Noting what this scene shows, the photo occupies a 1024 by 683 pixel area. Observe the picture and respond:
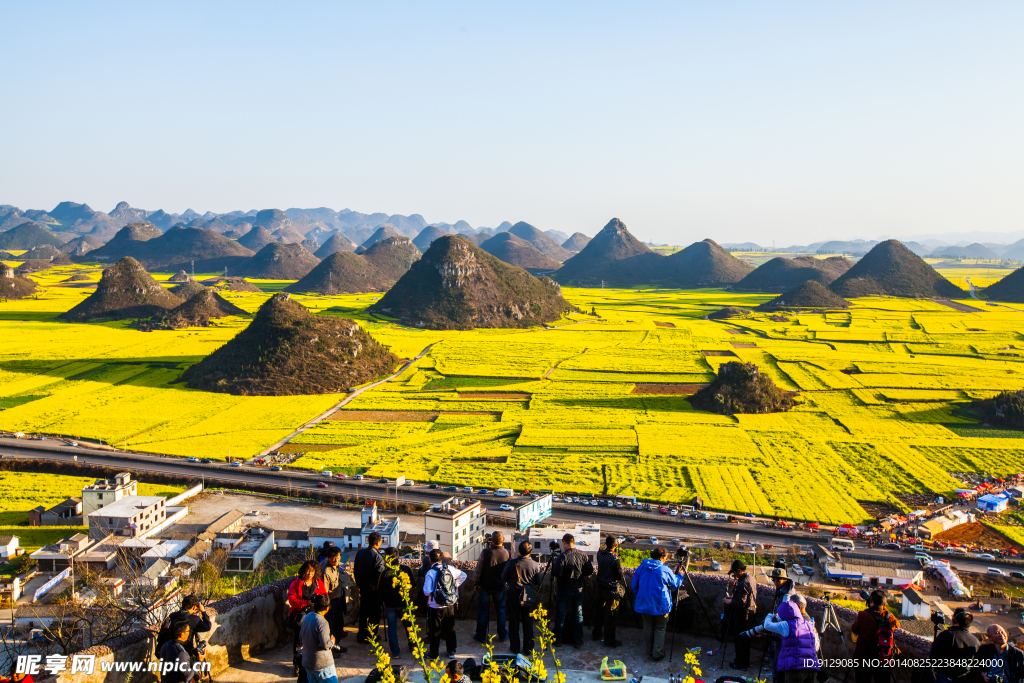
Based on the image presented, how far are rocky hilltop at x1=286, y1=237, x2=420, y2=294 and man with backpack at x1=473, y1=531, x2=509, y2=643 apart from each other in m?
137

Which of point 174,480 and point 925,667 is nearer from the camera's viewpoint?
point 925,667

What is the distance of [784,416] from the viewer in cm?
5119

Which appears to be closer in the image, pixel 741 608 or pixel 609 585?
pixel 741 608

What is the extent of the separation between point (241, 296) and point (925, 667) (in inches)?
5222

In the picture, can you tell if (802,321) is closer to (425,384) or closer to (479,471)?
(425,384)

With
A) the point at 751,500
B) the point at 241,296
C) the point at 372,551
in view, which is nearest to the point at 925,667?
the point at 372,551

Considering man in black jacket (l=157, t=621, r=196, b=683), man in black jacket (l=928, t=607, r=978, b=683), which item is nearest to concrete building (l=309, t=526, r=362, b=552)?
man in black jacket (l=157, t=621, r=196, b=683)

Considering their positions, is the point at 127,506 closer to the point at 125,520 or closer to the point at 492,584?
the point at 125,520

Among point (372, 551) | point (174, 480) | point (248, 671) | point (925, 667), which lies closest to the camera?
point (925, 667)

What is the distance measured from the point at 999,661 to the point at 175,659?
9.27 meters

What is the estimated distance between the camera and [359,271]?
15450 cm

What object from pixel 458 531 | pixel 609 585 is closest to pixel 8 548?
pixel 458 531

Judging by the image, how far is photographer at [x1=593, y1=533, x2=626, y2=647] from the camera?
9711 mm

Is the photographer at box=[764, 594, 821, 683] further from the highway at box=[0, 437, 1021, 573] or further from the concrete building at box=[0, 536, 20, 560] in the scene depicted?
the concrete building at box=[0, 536, 20, 560]
